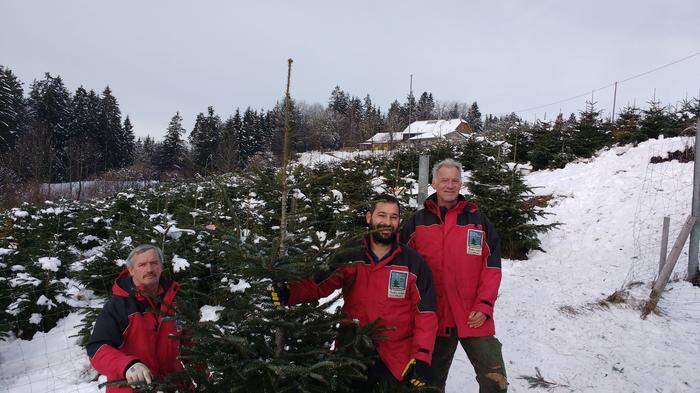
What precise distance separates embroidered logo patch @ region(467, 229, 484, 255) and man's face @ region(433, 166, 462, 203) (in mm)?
312

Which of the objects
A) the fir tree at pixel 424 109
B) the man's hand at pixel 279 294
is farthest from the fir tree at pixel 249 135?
the man's hand at pixel 279 294

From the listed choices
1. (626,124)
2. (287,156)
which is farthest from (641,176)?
(287,156)

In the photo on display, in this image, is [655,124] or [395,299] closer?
[395,299]

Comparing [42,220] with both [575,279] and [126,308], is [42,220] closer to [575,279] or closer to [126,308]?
[126,308]

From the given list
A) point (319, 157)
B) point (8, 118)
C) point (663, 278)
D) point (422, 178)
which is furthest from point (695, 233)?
point (8, 118)

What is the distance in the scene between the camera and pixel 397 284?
266 cm

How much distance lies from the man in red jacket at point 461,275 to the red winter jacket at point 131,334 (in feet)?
6.46

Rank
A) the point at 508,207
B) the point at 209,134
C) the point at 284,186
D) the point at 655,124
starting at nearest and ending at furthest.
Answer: the point at 284,186 < the point at 508,207 < the point at 655,124 < the point at 209,134

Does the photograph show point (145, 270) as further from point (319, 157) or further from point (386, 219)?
point (319, 157)

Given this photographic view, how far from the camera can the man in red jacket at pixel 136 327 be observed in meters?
2.17

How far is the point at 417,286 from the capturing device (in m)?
2.68

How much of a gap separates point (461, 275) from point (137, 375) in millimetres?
2302

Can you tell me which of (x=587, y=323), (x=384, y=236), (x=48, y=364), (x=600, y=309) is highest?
(x=384, y=236)

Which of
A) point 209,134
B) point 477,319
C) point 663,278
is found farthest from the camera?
point 209,134
